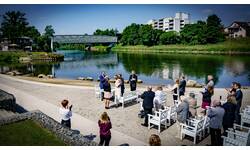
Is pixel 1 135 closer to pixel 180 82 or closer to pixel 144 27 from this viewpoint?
pixel 180 82

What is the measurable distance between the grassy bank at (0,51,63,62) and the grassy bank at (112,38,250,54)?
17.5 meters

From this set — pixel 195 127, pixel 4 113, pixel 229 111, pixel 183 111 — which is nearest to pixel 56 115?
pixel 4 113

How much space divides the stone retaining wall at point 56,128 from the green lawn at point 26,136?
13 centimetres

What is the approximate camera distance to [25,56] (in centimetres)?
3362

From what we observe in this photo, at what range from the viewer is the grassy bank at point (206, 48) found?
3512 centimetres

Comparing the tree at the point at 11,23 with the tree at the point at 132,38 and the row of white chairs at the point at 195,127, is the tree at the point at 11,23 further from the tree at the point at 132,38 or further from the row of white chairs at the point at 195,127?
the tree at the point at 132,38

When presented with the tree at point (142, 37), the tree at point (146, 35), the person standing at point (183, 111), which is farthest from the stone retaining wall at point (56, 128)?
the tree at point (146, 35)

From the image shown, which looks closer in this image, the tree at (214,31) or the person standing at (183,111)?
the person standing at (183,111)

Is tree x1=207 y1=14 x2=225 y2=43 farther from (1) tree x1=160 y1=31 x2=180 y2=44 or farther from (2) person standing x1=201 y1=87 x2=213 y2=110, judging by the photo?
(2) person standing x1=201 y1=87 x2=213 y2=110

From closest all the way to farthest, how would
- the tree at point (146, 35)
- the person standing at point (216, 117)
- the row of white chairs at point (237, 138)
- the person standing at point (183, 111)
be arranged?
the row of white chairs at point (237, 138)
the person standing at point (216, 117)
the person standing at point (183, 111)
the tree at point (146, 35)

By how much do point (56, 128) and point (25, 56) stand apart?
27.6 metres

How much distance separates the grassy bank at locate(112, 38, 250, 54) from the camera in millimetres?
35125

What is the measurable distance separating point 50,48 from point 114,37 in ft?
59.9
